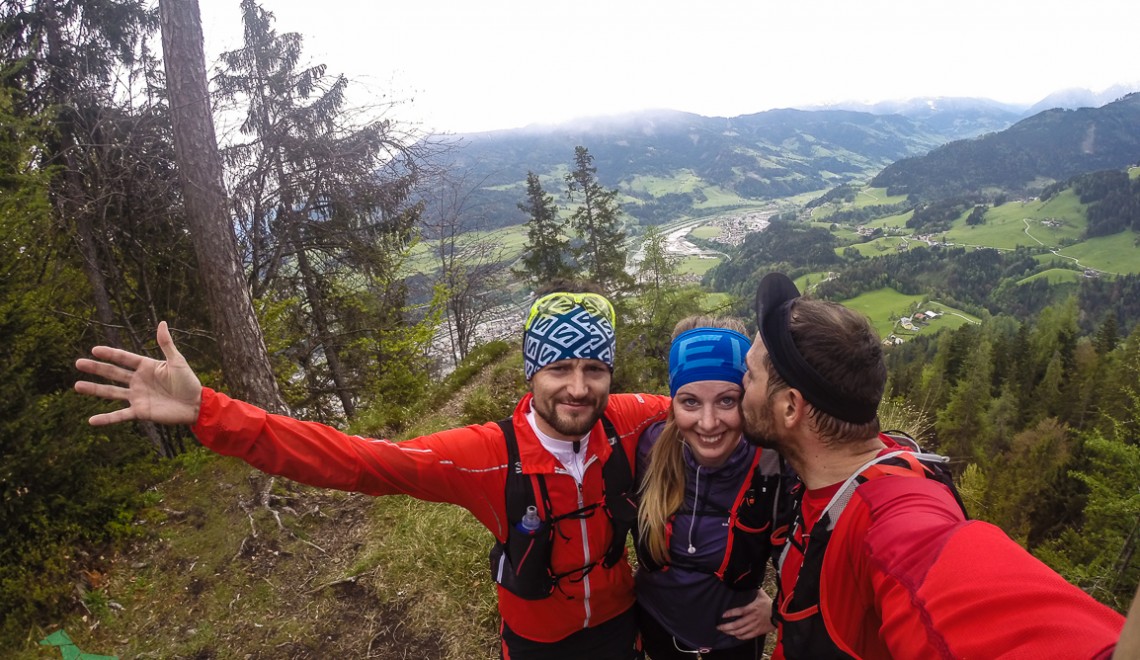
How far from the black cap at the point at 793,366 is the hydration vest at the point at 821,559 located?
0.15 m

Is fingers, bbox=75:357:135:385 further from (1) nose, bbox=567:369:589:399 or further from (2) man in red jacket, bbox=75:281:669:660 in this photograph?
(1) nose, bbox=567:369:589:399

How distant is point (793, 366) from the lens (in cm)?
153

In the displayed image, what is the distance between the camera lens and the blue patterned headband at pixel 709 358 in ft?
6.68

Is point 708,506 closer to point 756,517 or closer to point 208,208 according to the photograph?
point 756,517

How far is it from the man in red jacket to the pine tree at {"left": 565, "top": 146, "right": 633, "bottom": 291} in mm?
18678

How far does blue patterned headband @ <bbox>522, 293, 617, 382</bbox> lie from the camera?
7.04ft

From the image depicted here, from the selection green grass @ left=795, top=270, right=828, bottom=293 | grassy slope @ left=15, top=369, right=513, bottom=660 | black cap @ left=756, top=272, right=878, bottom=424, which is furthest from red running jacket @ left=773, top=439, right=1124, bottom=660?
green grass @ left=795, top=270, right=828, bottom=293

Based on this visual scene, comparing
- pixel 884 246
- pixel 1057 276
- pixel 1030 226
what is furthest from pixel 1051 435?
pixel 1030 226

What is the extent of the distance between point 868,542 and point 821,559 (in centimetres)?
26

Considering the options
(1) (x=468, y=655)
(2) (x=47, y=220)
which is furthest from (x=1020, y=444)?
(2) (x=47, y=220)

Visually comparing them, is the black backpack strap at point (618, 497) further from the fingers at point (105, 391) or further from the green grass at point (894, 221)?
the green grass at point (894, 221)

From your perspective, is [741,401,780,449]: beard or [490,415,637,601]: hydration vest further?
[490,415,637,601]: hydration vest

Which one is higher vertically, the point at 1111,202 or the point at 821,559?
the point at 821,559

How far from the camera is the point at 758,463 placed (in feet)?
6.68
